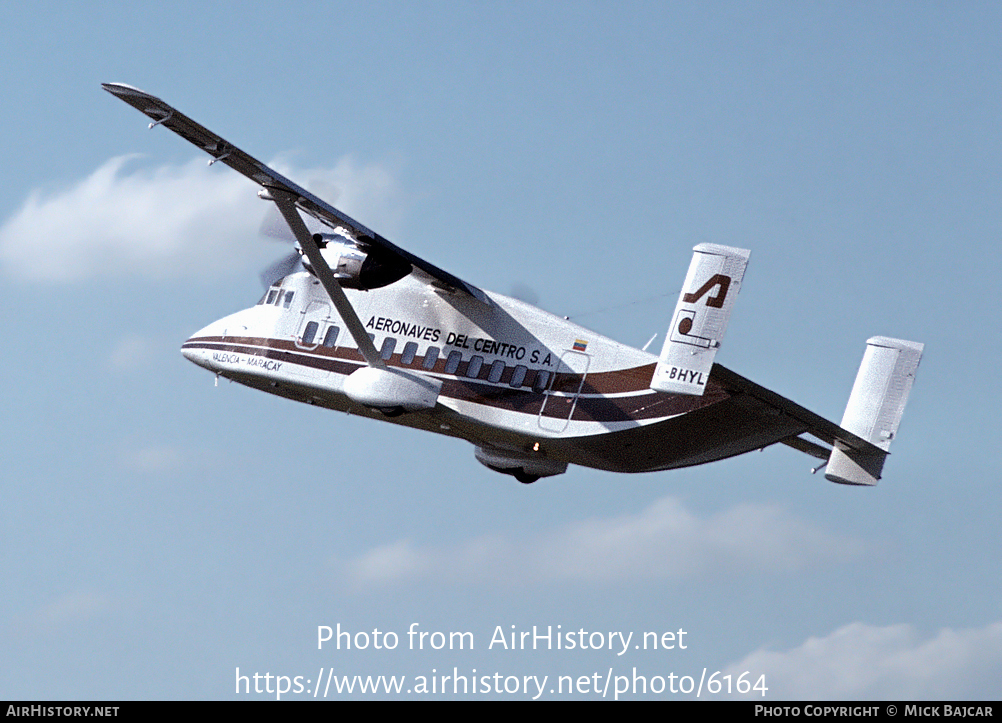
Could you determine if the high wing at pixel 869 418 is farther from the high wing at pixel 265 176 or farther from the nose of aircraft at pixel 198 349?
the nose of aircraft at pixel 198 349

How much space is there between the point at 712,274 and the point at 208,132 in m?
8.89

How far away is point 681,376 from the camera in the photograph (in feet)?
77.7

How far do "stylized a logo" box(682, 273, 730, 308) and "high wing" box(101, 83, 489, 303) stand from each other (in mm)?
6426

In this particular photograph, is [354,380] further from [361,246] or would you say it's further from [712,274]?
[712,274]

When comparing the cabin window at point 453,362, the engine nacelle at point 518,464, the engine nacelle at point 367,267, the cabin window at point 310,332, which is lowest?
the engine nacelle at point 518,464

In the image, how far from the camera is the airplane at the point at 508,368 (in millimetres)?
24922

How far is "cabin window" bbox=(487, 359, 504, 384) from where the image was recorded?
92.7ft

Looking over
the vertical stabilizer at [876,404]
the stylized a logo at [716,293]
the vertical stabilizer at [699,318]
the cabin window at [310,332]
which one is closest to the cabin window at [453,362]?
the cabin window at [310,332]

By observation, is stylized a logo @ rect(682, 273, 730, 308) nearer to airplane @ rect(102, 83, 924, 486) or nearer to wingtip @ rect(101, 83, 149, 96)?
airplane @ rect(102, 83, 924, 486)

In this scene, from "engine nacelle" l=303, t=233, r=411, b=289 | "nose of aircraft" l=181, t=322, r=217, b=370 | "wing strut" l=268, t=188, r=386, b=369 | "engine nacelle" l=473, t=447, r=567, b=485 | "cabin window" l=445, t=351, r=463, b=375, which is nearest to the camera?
"wing strut" l=268, t=188, r=386, b=369

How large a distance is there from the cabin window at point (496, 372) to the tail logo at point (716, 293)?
5673 millimetres

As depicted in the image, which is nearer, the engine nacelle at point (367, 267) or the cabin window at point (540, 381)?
the cabin window at point (540, 381)

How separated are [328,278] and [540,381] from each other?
4.40 meters

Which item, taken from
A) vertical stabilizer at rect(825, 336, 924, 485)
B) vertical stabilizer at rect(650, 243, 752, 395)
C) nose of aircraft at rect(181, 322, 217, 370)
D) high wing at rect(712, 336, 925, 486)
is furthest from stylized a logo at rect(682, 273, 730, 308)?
nose of aircraft at rect(181, 322, 217, 370)
